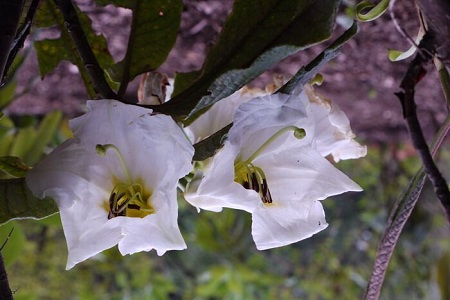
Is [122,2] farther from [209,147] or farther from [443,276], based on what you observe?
[443,276]

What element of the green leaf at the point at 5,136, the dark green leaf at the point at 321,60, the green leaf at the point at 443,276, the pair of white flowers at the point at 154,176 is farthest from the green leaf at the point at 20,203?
the green leaf at the point at 443,276

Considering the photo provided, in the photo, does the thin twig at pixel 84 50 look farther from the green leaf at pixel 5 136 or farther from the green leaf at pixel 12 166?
the green leaf at pixel 5 136

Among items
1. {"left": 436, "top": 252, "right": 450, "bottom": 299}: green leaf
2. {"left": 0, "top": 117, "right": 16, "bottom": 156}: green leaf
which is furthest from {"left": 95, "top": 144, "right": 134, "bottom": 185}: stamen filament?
{"left": 436, "top": 252, "right": 450, "bottom": 299}: green leaf

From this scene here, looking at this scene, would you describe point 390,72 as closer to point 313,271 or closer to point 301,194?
point 301,194

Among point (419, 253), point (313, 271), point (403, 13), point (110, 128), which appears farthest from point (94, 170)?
point (313, 271)

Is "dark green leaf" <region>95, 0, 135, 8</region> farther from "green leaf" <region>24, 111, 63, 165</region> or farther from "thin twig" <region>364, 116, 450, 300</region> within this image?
"green leaf" <region>24, 111, 63, 165</region>

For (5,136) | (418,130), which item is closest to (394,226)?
(418,130)
